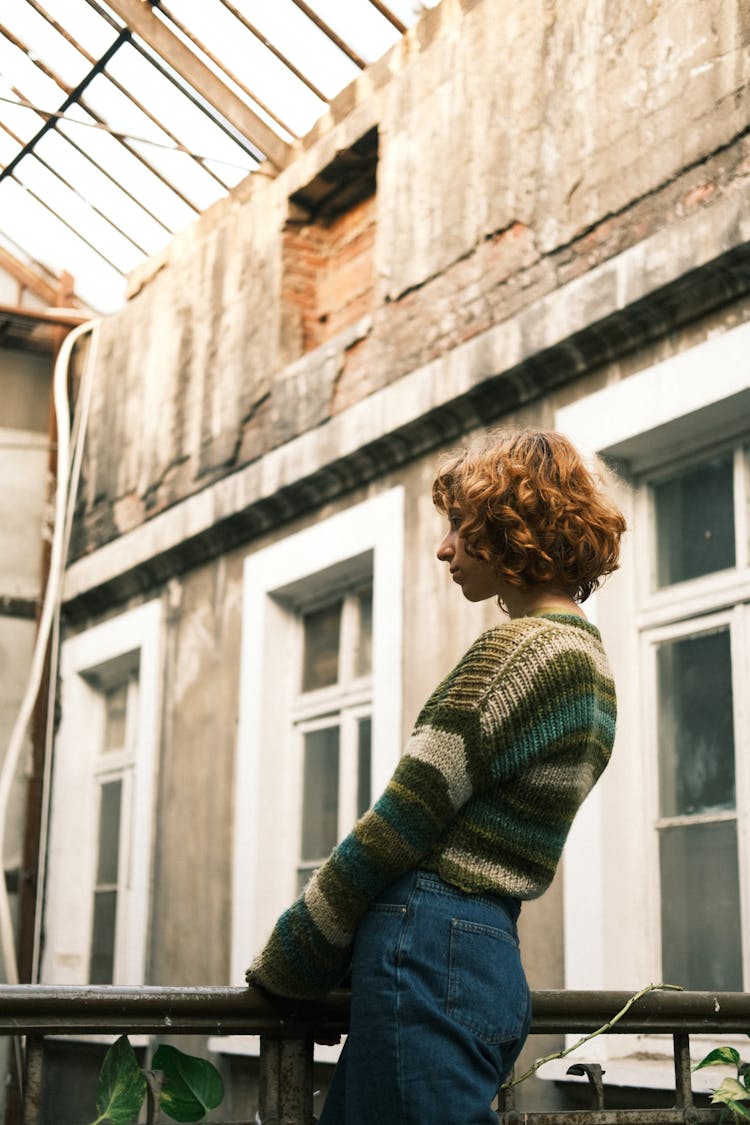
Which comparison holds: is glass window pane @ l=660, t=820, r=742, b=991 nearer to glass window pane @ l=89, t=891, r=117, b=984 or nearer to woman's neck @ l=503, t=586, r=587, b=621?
woman's neck @ l=503, t=586, r=587, b=621

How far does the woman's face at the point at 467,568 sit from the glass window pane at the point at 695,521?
277 centimetres

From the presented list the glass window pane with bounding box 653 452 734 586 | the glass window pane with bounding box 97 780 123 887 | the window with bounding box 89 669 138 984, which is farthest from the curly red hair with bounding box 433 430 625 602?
the glass window pane with bounding box 97 780 123 887

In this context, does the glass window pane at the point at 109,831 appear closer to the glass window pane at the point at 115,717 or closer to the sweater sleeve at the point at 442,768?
the glass window pane at the point at 115,717

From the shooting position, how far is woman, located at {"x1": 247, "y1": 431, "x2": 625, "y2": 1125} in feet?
6.10

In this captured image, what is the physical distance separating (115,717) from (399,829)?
7.36 metres

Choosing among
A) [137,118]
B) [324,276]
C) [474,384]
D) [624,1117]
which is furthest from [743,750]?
[137,118]

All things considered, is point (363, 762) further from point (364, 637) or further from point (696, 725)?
point (696, 725)

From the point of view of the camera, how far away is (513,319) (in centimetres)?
552

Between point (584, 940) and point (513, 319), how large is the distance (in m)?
2.22

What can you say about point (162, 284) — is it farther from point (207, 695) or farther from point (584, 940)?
point (584, 940)

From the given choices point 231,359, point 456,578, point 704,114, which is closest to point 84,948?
point 231,359

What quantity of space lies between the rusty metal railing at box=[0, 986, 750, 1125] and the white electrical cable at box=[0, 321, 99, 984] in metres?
6.69

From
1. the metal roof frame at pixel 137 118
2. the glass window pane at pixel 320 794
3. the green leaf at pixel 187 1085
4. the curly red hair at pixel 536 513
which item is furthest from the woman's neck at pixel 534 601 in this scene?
the metal roof frame at pixel 137 118

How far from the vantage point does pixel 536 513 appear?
211 centimetres
